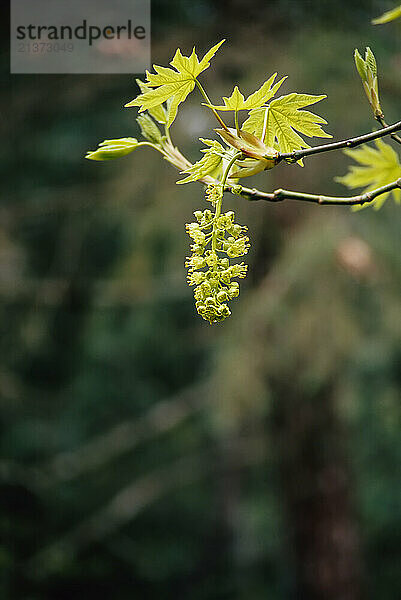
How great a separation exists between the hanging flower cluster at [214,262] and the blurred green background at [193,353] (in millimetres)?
1785

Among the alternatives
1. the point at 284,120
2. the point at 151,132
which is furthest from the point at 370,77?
the point at 151,132

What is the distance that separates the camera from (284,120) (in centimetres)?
53

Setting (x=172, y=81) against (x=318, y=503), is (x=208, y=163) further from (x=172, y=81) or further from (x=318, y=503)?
(x=318, y=503)

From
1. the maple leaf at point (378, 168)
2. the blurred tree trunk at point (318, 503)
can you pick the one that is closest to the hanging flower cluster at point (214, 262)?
the maple leaf at point (378, 168)

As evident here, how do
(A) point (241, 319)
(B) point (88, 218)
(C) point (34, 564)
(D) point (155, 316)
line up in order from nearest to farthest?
(A) point (241, 319) → (B) point (88, 218) → (C) point (34, 564) → (D) point (155, 316)

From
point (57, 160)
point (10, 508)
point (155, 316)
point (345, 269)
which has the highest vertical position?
point (57, 160)

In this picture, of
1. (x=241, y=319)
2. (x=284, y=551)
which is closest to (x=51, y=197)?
(x=241, y=319)

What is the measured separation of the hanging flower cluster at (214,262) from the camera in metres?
0.49

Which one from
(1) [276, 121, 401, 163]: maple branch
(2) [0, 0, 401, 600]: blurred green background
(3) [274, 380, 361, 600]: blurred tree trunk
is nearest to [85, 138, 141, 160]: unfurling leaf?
(1) [276, 121, 401, 163]: maple branch

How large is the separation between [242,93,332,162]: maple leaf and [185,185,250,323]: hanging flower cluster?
67 mm

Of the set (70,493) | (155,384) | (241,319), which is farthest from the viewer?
(155,384)

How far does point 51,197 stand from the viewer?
3.28 meters

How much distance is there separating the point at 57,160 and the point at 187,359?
1949mm

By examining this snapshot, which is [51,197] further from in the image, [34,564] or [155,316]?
[34,564]
